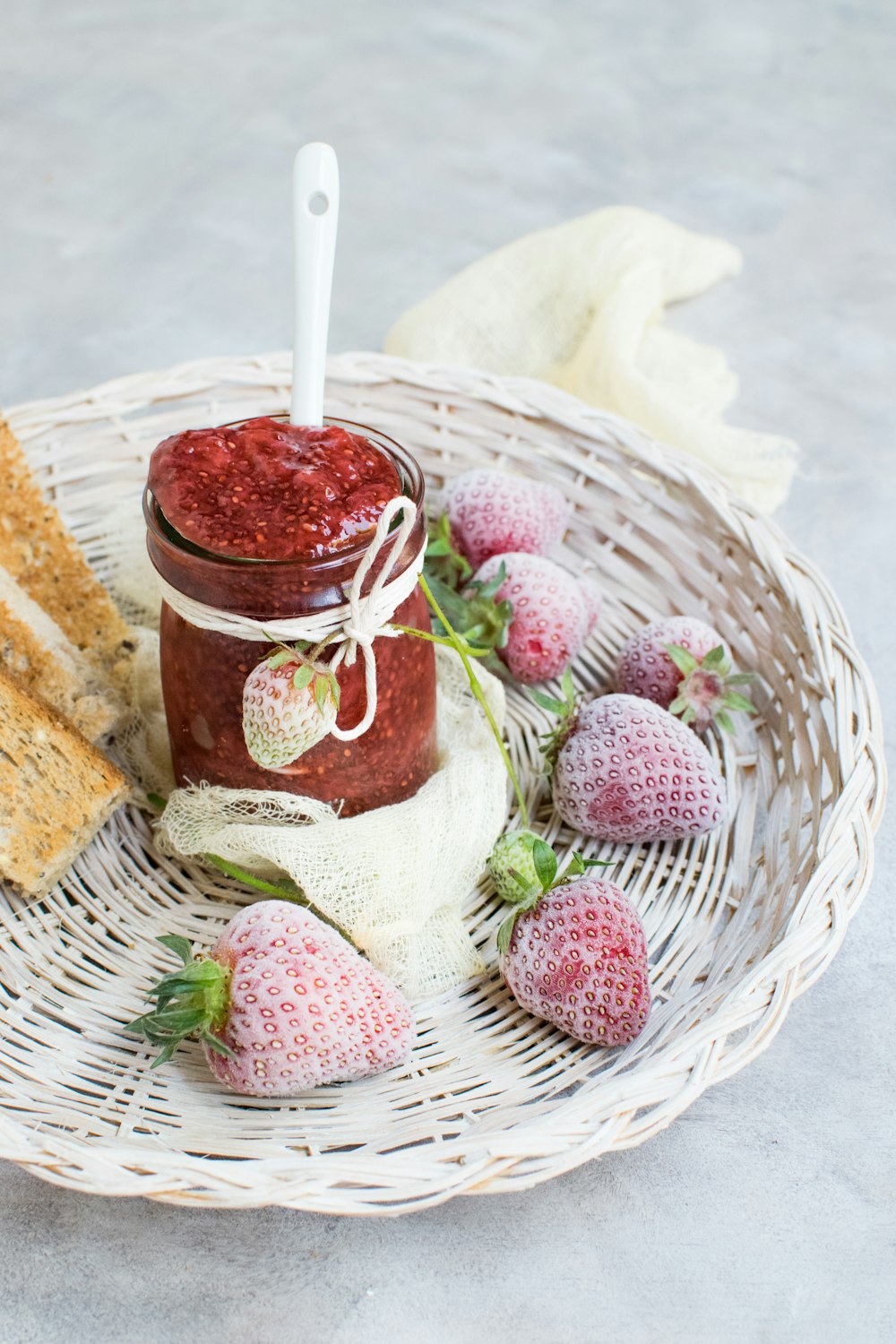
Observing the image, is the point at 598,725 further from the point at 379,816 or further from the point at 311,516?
the point at 311,516

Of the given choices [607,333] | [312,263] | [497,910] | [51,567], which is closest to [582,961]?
[497,910]

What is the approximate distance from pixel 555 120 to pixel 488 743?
2.29 metres

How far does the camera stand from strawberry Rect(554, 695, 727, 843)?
4.32ft

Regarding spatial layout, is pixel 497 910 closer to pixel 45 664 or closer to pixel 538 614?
pixel 538 614

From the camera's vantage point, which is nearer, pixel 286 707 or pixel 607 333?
pixel 286 707

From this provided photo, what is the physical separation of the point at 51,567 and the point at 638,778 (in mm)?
748

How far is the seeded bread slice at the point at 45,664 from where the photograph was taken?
1440mm

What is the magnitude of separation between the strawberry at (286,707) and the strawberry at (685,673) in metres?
0.49

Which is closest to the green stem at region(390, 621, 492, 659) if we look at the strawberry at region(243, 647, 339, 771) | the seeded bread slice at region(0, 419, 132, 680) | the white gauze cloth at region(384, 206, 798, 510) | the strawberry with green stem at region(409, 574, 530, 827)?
the strawberry with green stem at region(409, 574, 530, 827)

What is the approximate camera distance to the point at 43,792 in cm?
132

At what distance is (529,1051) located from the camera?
1188 millimetres

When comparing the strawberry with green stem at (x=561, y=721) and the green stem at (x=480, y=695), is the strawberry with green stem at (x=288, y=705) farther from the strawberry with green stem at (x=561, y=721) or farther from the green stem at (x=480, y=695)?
the strawberry with green stem at (x=561, y=721)

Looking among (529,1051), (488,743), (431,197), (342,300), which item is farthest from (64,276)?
(529,1051)

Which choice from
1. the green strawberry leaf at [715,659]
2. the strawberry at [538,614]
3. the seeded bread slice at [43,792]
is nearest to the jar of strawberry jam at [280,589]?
the seeded bread slice at [43,792]
